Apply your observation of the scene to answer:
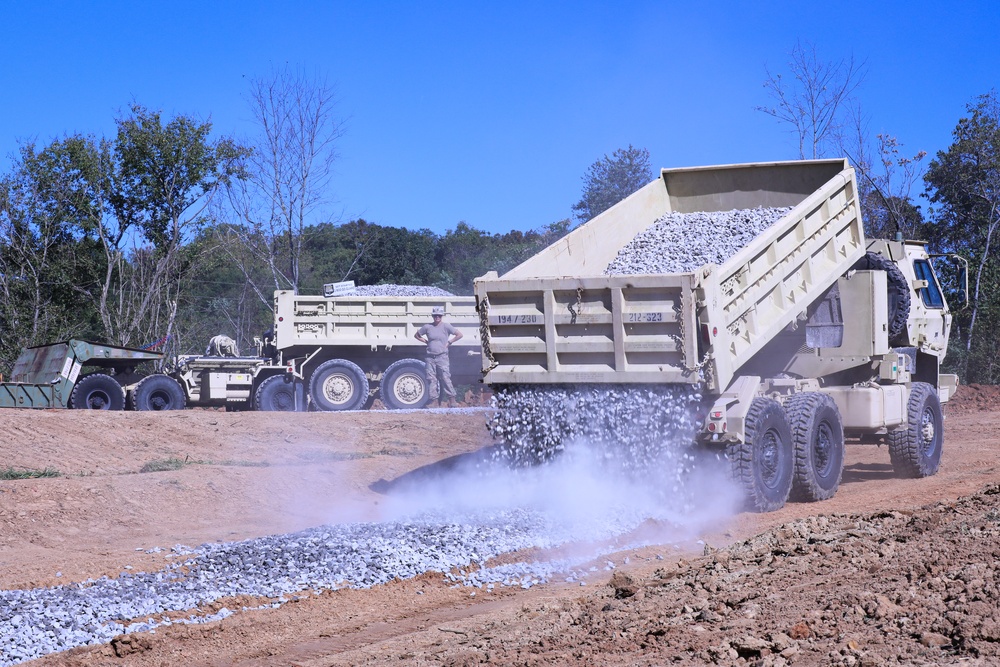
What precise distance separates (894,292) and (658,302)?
Answer: 3.55 m

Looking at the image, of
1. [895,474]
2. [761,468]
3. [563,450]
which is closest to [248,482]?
[563,450]

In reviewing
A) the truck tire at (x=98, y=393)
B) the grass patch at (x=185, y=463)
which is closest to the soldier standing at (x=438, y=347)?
the grass patch at (x=185, y=463)

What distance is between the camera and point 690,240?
10266mm

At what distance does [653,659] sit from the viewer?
4.47 meters

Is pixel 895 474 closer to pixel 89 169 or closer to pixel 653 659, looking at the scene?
pixel 653 659

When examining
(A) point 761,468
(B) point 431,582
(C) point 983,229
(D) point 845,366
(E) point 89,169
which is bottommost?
(B) point 431,582

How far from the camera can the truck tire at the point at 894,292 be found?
10.6 meters

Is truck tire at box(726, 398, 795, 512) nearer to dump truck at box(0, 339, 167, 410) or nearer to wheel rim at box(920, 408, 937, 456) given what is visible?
wheel rim at box(920, 408, 937, 456)

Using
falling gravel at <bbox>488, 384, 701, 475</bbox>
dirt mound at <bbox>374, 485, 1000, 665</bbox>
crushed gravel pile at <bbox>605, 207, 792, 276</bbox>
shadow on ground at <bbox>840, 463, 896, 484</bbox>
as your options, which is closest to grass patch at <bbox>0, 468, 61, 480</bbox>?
falling gravel at <bbox>488, 384, 701, 475</bbox>

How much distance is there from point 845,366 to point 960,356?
13953 millimetres

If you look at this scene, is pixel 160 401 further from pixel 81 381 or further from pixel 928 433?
pixel 928 433

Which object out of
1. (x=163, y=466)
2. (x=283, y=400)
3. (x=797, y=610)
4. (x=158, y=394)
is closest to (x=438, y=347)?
(x=283, y=400)

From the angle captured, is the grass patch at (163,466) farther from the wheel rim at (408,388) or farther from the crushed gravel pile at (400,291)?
the crushed gravel pile at (400,291)

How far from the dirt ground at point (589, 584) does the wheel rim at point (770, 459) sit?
0.33 metres
